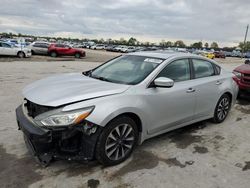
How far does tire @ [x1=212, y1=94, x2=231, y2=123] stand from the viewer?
511cm

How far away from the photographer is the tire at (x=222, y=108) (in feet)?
16.8

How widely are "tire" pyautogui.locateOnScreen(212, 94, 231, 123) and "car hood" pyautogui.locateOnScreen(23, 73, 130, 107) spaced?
100 inches

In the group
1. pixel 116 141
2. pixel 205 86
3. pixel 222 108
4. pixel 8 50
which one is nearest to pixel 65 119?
pixel 116 141

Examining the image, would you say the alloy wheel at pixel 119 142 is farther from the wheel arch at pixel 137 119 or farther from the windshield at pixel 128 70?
the windshield at pixel 128 70

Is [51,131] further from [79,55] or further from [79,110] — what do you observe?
[79,55]

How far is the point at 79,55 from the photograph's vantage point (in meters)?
25.8

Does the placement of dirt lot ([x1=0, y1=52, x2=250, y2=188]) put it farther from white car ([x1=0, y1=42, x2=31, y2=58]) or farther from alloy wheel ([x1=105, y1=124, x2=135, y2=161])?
white car ([x1=0, y1=42, x2=31, y2=58])

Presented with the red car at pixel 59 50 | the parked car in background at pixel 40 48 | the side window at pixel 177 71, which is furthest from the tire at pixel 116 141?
the parked car in background at pixel 40 48

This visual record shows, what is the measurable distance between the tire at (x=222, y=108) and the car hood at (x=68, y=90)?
8.36 ft

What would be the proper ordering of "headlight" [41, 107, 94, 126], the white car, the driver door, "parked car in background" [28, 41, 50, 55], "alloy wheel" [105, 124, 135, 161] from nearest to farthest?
"headlight" [41, 107, 94, 126]
"alloy wheel" [105, 124, 135, 161]
the driver door
the white car
"parked car in background" [28, 41, 50, 55]

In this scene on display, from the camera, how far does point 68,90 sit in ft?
10.8

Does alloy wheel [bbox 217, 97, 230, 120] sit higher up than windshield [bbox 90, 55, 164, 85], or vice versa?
windshield [bbox 90, 55, 164, 85]

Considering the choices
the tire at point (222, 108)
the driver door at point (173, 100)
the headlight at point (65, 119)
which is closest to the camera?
the headlight at point (65, 119)

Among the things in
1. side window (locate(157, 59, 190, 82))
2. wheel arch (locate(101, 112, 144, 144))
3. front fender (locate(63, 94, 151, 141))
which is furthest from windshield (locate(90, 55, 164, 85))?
wheel arch (locate(101, 112, 144, 144))
